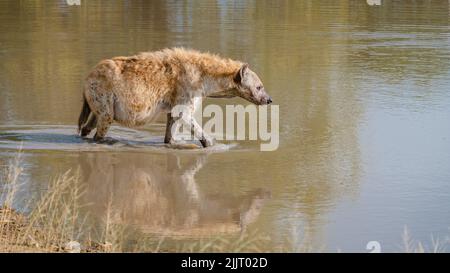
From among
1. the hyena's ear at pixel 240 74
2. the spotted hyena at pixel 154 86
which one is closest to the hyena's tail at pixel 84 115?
the spotted hyena at pixel 154 86

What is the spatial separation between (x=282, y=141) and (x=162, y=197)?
6.91 feet

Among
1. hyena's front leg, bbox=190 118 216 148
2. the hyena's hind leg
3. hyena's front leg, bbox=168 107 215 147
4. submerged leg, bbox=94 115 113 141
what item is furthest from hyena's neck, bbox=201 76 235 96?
the hyena's hind leg

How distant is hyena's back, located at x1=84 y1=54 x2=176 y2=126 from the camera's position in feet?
30.1

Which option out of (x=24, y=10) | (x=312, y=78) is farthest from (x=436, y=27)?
(x=24, y=10)

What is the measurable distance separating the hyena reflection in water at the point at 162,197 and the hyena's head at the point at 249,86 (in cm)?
97

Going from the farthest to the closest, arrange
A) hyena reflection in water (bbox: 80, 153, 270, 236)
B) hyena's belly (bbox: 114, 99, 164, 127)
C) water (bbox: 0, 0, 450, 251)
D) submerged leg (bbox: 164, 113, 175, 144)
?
submerged leg (bbox: 164, 113, 175, 144)
hyena's belly (bbox: 114, 99, 164, 127)
water (bbox: 0, 0, 450, 251)
hyena reflection in water (bbox: 80, 153, 270, 236)

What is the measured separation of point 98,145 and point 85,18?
10113 millimetres

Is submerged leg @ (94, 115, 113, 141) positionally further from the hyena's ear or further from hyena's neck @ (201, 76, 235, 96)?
the hyena's ear

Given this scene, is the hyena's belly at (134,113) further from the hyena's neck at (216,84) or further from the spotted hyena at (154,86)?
the hyena's neck at (216,84)

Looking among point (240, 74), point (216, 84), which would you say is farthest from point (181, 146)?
point (240, 74)

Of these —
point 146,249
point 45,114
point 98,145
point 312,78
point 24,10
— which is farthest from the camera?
point 24,10

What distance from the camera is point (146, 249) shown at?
243 inches

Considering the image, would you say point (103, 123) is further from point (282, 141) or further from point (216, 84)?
point (282, 141)

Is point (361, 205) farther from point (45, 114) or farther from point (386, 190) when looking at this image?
point (45, 114)
